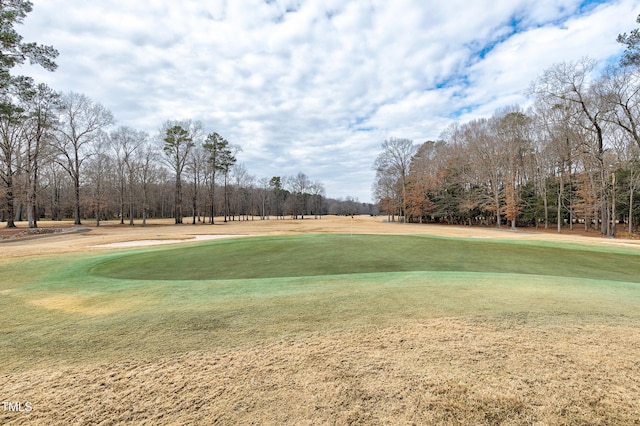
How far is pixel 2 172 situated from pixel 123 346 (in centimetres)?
4183

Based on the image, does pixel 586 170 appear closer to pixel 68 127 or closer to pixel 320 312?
pixel 320 312

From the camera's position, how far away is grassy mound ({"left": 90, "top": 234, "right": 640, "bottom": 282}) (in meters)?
8.91

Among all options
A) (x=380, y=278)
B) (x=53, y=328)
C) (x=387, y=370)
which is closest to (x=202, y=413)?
(x=387, y=370)

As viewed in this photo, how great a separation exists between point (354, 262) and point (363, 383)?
26.6 ft

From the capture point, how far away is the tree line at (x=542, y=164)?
88.2 ft

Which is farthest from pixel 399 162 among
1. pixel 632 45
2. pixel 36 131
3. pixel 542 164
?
pixel 36 131

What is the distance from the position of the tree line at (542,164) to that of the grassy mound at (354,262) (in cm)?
1808

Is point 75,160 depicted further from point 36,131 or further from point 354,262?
point 354,262

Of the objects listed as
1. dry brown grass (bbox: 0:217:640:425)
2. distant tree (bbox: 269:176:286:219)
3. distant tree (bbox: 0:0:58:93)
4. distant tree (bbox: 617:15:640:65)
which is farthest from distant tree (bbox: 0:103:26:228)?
distant tree (bbox: 269:176:286:219)

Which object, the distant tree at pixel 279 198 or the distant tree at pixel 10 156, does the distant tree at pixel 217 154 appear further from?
the distant tree at pixel 279 198

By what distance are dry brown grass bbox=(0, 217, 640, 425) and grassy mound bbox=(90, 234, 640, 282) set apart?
5445 mm

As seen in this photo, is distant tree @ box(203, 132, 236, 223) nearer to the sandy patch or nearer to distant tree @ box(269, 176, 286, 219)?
distant tree @ box(269, 176, 286, 219)

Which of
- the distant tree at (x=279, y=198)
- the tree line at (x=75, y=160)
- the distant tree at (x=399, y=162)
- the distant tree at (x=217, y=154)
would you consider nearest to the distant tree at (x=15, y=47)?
the tree line at (x=75, y=160)

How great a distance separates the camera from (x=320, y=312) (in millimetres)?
4445
